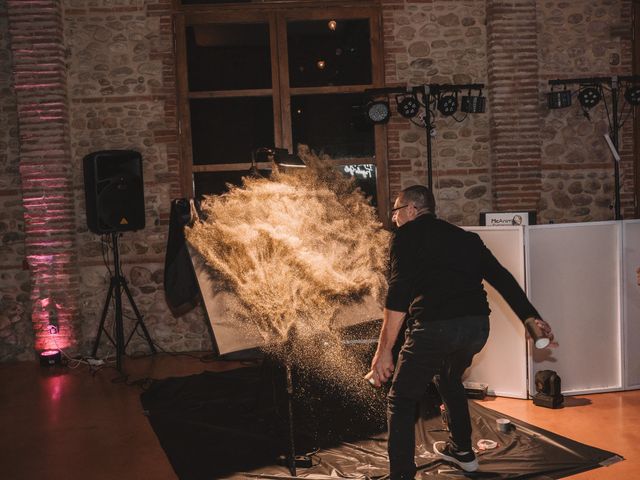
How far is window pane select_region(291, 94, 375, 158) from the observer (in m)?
7.55

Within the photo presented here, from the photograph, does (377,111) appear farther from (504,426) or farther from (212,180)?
(504,426)

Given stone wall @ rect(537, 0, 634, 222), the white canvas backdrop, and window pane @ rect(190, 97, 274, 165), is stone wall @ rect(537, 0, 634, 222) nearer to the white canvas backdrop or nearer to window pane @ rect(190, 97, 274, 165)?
window pane @ rect(190, 97, 274, 165)

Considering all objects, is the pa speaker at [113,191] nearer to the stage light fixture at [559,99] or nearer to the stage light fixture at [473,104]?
the stage light fixture at [473,104]

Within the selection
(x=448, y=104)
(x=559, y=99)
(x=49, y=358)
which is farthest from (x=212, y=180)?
(x=559, y=99)

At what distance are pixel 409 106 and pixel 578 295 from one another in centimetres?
315

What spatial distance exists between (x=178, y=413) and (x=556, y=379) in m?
3.12

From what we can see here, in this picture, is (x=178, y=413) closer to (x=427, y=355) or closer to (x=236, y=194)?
(x=236, y=194)

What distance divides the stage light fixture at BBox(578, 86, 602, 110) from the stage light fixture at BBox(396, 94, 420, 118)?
1.96m

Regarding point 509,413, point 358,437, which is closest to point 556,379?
point 509,413

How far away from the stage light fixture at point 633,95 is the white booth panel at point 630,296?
269cm

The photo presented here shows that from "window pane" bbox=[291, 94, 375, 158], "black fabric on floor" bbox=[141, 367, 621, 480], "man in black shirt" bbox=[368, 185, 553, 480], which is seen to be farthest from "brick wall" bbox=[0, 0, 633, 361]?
"man in black shirt" bbox=[368, 185, 553, 480]

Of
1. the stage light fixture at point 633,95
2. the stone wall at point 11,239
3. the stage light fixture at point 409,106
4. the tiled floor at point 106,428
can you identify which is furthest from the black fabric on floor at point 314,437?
the stage light fixture at point 633,95

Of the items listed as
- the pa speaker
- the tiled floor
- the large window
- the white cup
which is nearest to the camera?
the tiled floor

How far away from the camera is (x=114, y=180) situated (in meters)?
6.69
